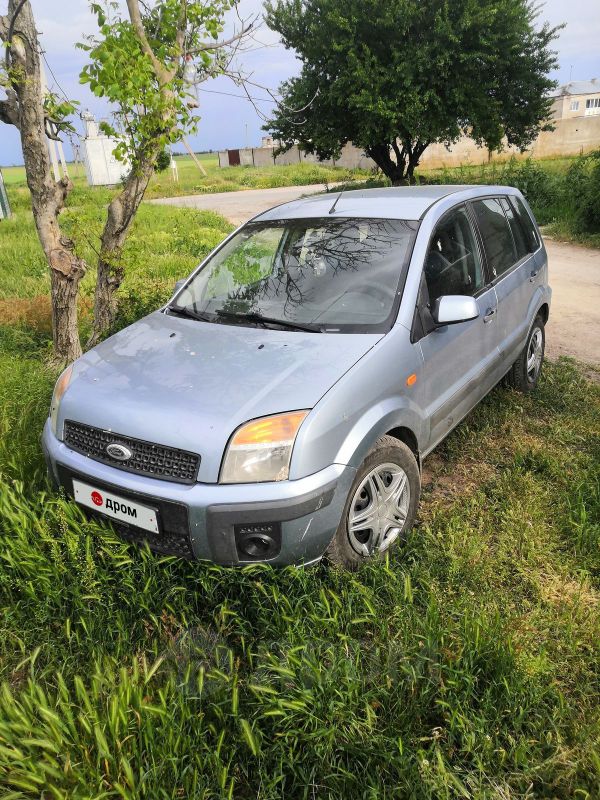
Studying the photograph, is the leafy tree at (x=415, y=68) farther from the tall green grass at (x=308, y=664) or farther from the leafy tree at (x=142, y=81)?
the tall green grass at (x=308, y=664)

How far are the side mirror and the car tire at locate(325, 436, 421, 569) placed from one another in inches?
27.7

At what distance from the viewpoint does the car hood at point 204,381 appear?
7.68 feet

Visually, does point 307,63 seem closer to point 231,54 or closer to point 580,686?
point 231,54

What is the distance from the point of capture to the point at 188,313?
341 cm

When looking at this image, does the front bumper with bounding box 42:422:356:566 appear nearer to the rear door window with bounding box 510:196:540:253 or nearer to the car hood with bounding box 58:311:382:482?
the car hood with bounding box 58:311:382:482

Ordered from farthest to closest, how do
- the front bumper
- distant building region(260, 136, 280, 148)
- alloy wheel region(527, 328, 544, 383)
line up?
distant building region(260, 136, 280, 148), alloy wheel region(527, 328, 544, 383), the front bumper

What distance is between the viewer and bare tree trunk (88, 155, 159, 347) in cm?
483

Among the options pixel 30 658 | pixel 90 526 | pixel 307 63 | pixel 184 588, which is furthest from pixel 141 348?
pixel 307 63

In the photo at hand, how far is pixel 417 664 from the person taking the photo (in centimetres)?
203

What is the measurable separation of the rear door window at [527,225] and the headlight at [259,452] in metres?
3.27

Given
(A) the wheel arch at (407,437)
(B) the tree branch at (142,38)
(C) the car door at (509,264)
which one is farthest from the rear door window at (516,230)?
(B) the tree branch at (142,38)

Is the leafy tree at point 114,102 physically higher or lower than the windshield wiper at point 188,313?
higher

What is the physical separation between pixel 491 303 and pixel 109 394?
2.46 metres

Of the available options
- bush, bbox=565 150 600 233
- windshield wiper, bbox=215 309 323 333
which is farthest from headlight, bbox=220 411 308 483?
bush, bbox=565 150 600 233
